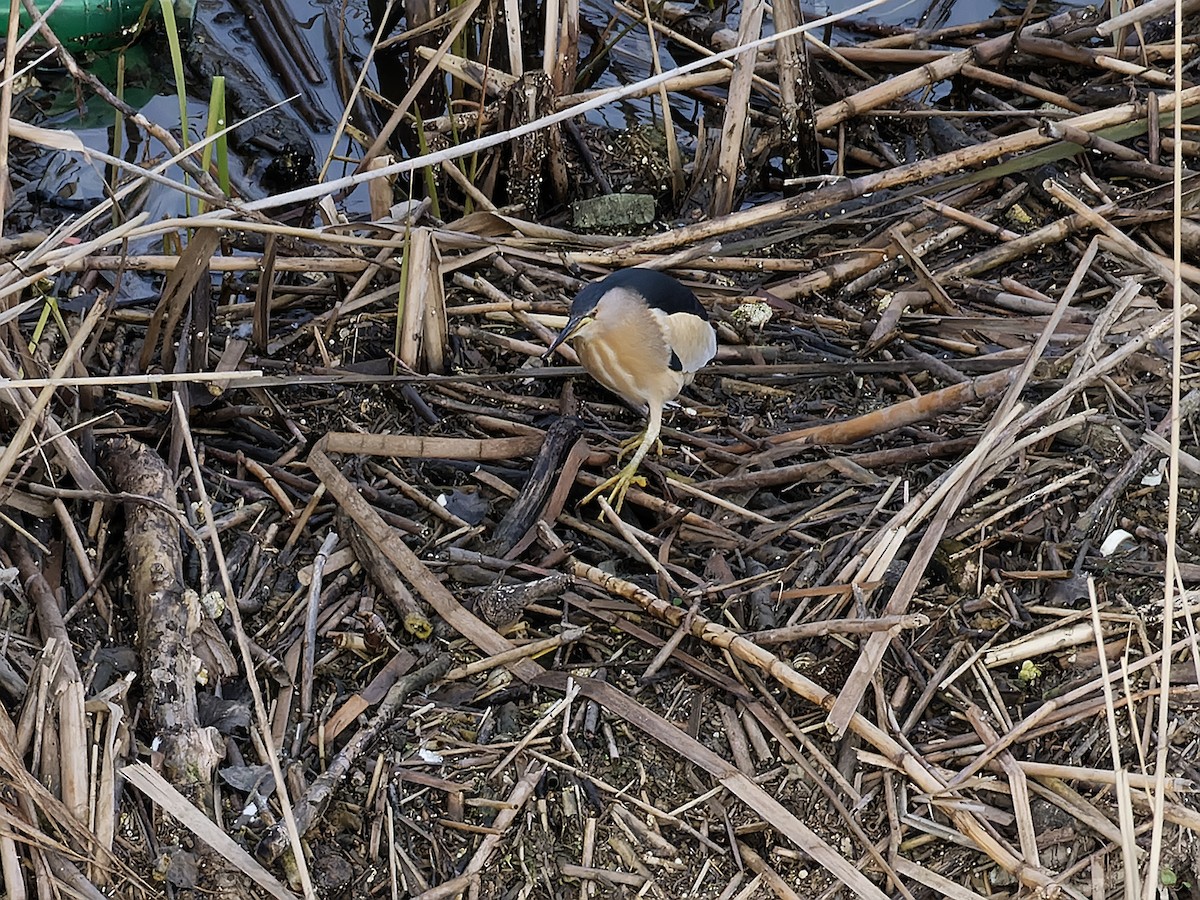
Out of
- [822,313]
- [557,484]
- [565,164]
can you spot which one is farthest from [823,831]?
[565,164]

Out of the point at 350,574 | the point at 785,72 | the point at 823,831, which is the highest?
the point at 785,72

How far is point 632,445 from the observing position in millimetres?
2850

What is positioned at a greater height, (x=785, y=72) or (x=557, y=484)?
(x=785, y=72)

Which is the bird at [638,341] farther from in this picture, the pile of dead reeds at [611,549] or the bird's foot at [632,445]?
the pile of dead reeds at [611,549]

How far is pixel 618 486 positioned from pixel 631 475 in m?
0.08

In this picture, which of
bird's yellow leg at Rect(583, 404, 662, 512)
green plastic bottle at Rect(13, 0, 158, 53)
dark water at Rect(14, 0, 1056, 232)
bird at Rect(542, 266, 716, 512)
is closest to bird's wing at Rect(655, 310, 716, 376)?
→ bird at Rect(542, 266, 716, 512)

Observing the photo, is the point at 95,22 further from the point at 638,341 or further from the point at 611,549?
the point at 611,549

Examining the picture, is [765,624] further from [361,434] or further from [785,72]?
[785,72]

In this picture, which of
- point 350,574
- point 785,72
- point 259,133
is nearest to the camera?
point 350,574

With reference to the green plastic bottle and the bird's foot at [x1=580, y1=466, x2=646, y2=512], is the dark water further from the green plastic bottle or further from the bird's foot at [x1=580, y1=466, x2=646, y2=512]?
the bird's foot at [x1=580, y1=466, x2=646, y2=512]

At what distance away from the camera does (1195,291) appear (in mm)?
3051

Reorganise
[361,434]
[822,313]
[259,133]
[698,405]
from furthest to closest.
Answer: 1. [259,133]
2. [822,313]
3. [698,405]
4. [361,434]

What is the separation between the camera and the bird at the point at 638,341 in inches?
105

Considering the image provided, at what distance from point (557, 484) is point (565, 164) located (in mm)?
1369
